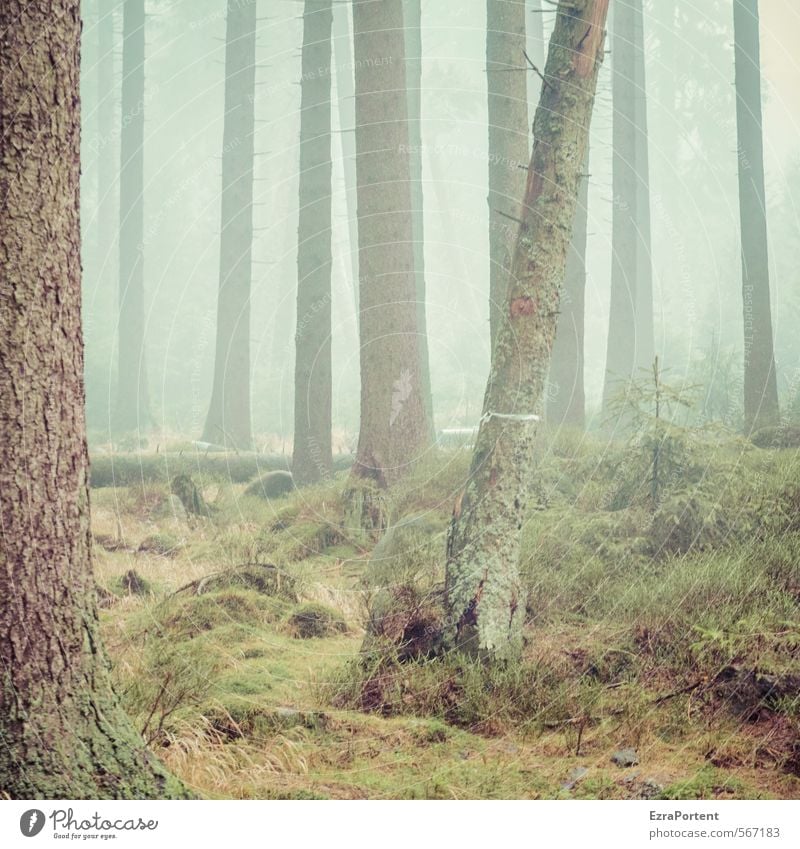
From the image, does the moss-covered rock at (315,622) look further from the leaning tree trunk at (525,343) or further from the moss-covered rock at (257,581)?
the leaning tree trunk at (525,343)

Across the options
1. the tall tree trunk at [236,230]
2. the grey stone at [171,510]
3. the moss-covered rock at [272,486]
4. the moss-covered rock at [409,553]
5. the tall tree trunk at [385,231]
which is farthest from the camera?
the tall tree trunk at [236,230]

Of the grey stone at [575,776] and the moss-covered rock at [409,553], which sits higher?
the moss-covered rock at [409,553]

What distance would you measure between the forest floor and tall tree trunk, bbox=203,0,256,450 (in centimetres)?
702

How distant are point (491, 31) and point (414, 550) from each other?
17.0ft

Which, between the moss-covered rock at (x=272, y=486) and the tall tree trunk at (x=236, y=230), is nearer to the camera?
the moss-covered rock at (x=272, y=486)

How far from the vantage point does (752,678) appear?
4.66m

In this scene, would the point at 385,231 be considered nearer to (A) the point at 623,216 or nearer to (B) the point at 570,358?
(B) the point at 570,358

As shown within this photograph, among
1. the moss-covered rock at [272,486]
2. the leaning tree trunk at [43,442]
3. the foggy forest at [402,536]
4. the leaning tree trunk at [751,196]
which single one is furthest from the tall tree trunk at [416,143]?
the leaning tree trunk at [43,442]

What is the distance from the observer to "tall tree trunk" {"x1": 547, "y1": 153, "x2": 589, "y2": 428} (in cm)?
1003

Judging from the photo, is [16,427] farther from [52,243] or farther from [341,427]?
[341,427]

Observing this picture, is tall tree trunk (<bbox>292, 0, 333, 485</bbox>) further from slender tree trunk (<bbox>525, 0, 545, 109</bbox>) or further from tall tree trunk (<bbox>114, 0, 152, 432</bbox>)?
tall tree trunk (<bbox>114, 0, 152, 432</bbox>)

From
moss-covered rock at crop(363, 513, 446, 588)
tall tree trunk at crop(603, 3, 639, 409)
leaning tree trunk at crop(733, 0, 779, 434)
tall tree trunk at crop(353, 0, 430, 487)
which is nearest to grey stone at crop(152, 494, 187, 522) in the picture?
tall tree trunk at crop(353, 0, 430, 487)

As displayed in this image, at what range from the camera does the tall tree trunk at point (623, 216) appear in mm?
12453

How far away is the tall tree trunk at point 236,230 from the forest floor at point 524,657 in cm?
702
